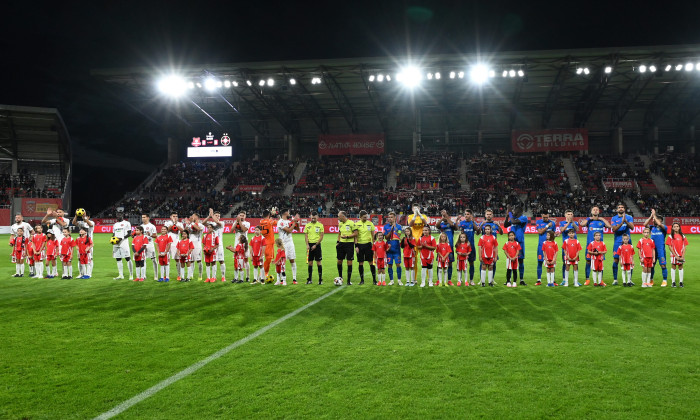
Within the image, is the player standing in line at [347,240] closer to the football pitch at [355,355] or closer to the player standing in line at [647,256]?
the football pitch at [355,355]

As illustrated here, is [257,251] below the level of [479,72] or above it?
below

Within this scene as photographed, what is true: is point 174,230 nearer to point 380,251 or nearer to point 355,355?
point 380,251

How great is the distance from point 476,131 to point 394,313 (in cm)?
4554

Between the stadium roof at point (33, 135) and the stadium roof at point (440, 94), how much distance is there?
6.85m

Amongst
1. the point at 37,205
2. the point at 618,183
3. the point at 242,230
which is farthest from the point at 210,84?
the point at 618,183

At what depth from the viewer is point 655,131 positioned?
47.0 metres

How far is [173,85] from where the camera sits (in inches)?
1474

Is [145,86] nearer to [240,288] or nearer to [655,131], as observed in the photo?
[240,288]

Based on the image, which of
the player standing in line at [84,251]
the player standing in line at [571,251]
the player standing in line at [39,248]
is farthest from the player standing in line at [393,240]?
the player standing in line at [39,248]

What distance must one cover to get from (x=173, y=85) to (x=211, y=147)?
1205cm

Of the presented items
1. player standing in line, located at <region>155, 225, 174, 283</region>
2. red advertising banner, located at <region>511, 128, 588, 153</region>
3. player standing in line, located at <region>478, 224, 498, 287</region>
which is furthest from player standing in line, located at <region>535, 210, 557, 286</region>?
red advertising banner, located at <region>511, 128, 588, 153</region>

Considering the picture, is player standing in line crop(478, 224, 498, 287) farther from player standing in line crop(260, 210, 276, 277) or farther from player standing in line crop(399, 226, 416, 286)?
player standing in line crop(260, 210, 276, 277)

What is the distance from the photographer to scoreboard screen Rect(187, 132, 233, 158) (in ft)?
160

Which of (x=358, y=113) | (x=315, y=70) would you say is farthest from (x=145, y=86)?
(x=358, y=113)
